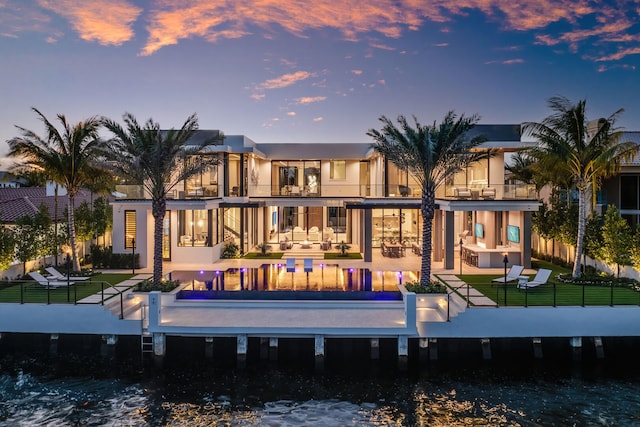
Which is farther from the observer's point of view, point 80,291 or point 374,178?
point 374,178

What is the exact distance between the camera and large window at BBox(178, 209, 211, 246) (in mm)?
26562

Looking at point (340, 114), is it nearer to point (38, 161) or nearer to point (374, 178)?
point (374, 178)

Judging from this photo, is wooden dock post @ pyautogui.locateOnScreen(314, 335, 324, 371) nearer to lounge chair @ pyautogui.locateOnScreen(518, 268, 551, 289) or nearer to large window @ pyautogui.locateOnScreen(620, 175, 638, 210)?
lounge chair @ pyautogui.locateOnScreen(518, 268, 551, 289)

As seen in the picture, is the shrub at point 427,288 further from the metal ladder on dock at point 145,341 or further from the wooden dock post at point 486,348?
the metal ladder on dock at point 145,341

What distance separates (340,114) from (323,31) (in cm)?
1106

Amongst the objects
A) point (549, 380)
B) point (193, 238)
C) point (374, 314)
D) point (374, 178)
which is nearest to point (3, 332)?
point (193, 238)

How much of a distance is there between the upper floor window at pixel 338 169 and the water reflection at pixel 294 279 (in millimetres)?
11279

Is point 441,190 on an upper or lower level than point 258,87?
lower

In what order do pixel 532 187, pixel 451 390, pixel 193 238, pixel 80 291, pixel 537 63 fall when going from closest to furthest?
pixel 451 390
pixel 80 291
pixel 532 187
pixel 193 238
pixel 537 63

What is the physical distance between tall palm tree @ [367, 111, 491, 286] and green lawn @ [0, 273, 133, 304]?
1187 centimetres

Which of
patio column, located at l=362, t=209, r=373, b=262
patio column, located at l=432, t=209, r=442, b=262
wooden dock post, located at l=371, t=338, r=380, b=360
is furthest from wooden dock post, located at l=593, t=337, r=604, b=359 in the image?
patio column, located at l=362, t=209, r=373, b=262

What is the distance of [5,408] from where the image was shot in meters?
12.4

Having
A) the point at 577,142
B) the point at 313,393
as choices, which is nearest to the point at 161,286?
the point at 313,393

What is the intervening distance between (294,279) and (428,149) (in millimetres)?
7762
